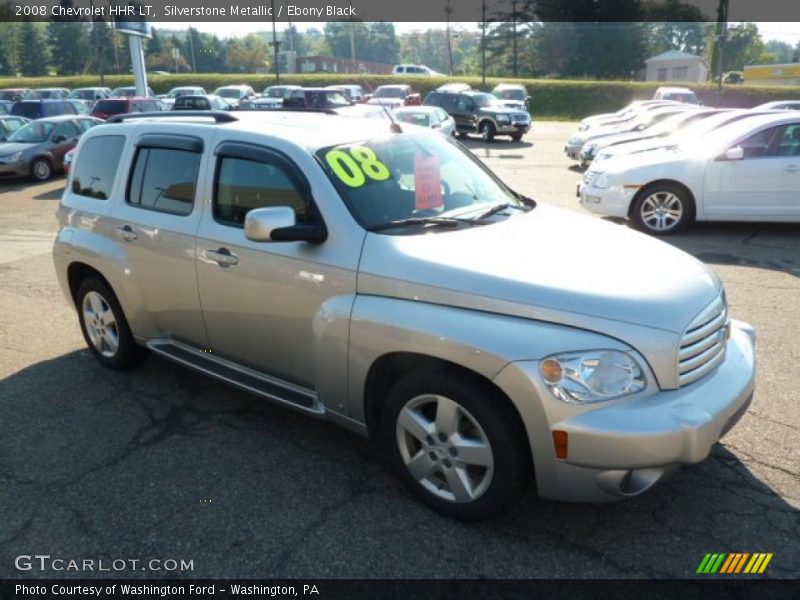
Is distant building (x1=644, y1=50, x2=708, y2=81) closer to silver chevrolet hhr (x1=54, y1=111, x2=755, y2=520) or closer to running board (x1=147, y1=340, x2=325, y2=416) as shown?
silver chevrolet hhr (x1=54, y1=111, x2=755, y2=520)

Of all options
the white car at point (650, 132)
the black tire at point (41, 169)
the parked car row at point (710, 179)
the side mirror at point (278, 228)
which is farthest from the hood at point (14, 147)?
the side mirror at point (278, 228)

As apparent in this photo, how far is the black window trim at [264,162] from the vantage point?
3334 millimetres

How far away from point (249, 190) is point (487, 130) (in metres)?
21.8

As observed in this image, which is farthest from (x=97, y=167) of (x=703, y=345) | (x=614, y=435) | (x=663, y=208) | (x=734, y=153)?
(x=734, y=153)

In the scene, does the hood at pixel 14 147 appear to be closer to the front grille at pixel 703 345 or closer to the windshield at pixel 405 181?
the windshield at pixel 405 181

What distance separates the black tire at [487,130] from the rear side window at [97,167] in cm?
2089

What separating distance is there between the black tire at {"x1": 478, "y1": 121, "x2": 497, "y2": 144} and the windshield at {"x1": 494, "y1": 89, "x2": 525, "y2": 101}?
393 inches

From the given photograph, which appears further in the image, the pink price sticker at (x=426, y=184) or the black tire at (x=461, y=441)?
the pink price sticker at (x=426, y=184)

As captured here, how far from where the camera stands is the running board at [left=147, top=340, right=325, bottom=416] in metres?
3.45

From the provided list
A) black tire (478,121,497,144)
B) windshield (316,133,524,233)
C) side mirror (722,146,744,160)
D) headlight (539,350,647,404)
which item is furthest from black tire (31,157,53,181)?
headlight (539,350,647,404)

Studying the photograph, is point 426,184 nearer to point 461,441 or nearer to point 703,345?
point 461,441

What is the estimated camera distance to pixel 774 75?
52125mm

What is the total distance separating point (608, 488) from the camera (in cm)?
262
